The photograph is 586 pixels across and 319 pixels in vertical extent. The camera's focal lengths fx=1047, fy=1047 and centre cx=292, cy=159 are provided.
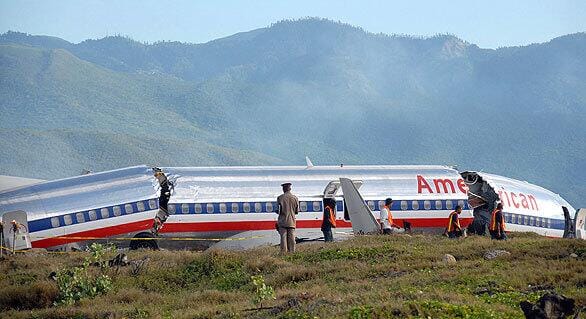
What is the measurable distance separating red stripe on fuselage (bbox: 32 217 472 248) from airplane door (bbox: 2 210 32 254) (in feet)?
2.35

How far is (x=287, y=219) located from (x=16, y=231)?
9409 millimetres

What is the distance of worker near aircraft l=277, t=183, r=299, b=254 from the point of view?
93.6 ft

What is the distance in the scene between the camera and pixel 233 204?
36.7m

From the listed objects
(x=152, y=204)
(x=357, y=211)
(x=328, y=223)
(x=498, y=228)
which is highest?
(x=152, y=204)

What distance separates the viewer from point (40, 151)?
450 feet

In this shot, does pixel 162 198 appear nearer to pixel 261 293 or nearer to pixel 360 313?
pixel 261 293

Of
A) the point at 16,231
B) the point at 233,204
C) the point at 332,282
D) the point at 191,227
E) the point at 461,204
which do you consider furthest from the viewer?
the point at 461,204

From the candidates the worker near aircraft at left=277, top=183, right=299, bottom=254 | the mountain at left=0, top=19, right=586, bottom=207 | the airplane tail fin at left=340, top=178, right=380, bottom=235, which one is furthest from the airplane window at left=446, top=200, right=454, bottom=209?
the mountain at left=0, top=19, right=586, bottom=207

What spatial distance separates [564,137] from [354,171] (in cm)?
13184

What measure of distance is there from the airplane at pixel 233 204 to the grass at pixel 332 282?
4844 millimetres

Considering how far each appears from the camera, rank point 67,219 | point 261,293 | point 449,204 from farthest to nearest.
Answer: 1. point 449,204
2. point 67,219
3. point 261,293

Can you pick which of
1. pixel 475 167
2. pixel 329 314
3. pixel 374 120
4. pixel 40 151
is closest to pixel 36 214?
pixel 329 314

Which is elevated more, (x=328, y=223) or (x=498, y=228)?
(x=328, y=223)

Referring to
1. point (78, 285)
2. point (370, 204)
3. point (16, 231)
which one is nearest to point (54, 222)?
point (16, 231)
